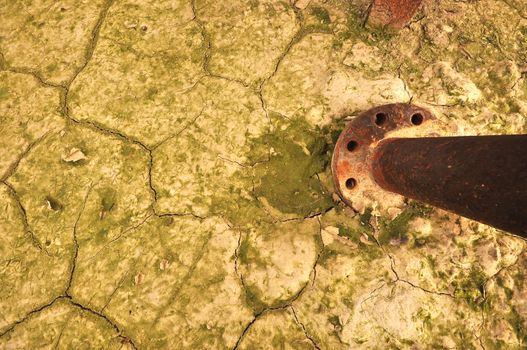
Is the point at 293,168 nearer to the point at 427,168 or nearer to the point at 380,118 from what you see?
the point at 380,118

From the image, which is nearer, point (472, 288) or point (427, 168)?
point (427, 168)

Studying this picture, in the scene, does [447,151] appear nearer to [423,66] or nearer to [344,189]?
[344,189]

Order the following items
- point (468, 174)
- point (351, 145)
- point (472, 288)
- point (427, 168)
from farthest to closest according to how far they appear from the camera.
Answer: point (351, 145), point (472, 288), point (427, 168), point (468, 174)

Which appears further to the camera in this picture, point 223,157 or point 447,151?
point 223,157

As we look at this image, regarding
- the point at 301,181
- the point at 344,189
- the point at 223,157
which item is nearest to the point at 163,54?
the point at 223,157

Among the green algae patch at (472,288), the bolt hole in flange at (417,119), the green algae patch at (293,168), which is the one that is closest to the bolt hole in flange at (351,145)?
the green algae patch at (293,168)

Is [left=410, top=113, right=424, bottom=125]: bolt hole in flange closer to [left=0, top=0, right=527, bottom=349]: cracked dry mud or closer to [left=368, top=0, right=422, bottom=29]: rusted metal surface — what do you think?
[left=0, top=0, right=527, bottom=349]: cracked dry mud

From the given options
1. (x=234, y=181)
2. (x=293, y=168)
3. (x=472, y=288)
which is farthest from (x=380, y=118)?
(x=472, y=288)
